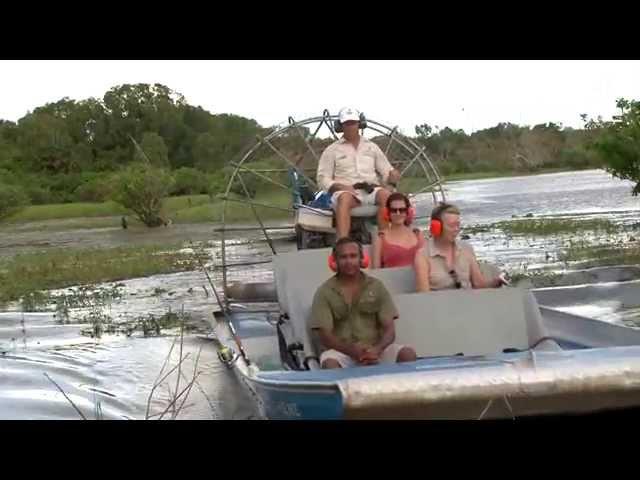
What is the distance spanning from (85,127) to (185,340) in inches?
1182

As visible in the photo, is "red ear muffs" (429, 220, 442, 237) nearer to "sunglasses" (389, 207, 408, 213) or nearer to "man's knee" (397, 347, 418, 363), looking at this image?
"sunglasses" (389, 207, 408, 213)

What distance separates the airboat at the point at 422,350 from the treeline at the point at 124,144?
18150 mm

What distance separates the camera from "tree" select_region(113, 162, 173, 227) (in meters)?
24.3

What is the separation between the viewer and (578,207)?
968 inches

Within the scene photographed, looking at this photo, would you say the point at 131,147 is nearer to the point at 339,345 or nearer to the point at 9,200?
the point at 9,200

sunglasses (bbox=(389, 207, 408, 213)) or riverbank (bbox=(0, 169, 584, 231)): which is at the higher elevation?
riverbank (bbox=(0, 169, 584, 231))

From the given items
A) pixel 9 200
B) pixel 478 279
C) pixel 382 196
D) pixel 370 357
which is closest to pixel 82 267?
pixel 382 196

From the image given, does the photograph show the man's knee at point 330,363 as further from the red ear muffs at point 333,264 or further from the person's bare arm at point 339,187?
the person's bare arm at point 339,187

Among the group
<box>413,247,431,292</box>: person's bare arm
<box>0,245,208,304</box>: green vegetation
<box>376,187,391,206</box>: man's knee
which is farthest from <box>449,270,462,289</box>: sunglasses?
<box>0,245,208,304</box>: green vegetation

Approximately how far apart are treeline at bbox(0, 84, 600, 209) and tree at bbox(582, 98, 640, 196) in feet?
33.0

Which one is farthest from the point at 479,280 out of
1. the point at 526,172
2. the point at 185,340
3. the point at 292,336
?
the point at 526,172

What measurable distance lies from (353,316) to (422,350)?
60 cm

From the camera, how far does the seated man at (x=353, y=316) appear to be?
5.28 meters

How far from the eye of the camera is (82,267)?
628 inches
